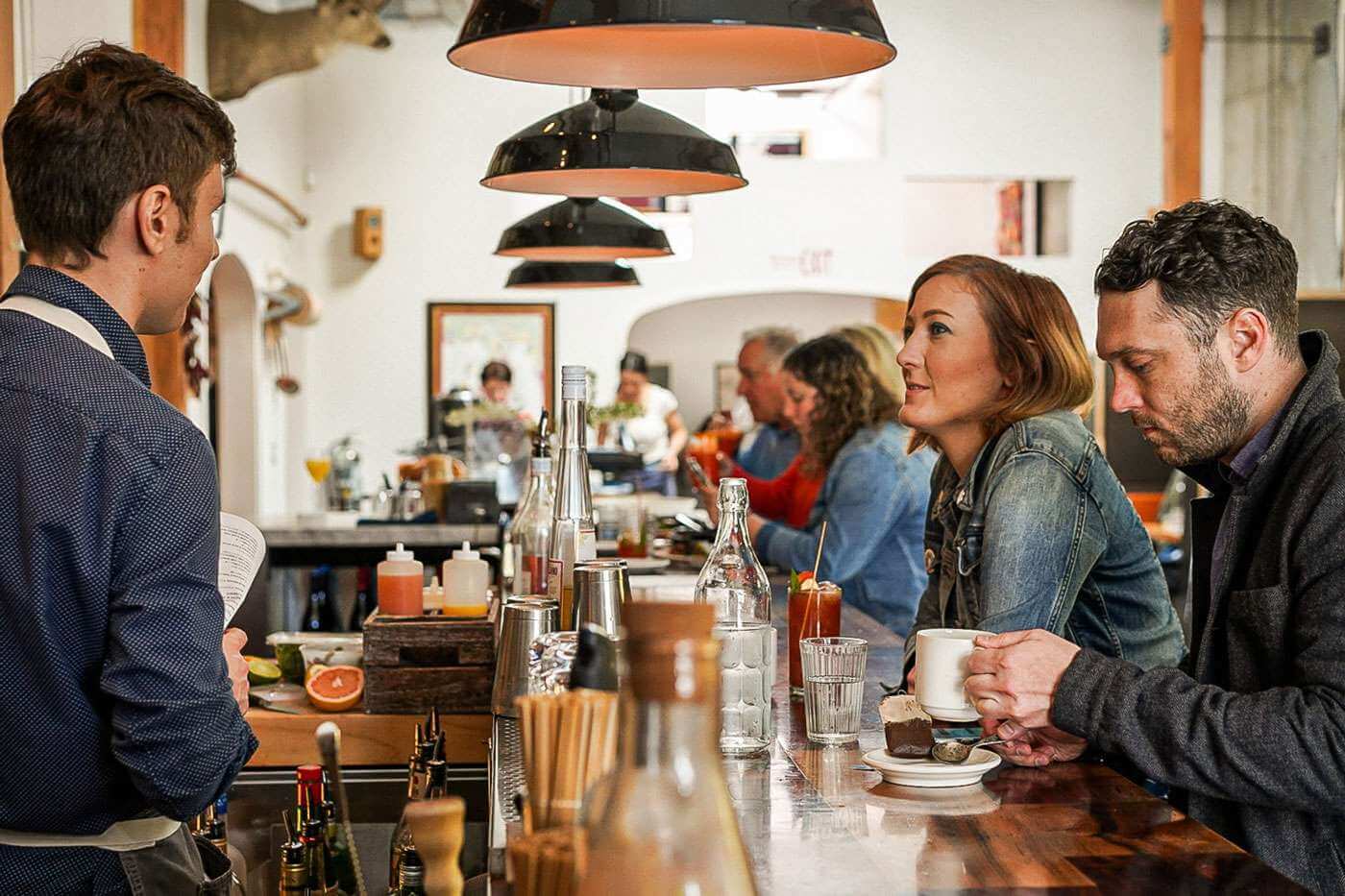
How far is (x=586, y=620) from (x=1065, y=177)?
11426 millimetres

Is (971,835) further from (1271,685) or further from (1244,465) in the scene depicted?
(1244,465)

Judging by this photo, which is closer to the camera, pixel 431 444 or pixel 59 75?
pixel 59 75

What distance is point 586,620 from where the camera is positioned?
169 cm

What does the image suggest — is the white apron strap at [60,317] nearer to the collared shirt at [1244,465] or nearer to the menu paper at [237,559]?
the menu paper at [237,559]

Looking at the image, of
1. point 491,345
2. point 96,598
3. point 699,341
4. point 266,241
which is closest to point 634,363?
point 491,345

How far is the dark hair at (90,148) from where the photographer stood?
60.5 inches

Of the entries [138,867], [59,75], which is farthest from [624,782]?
[59,75]

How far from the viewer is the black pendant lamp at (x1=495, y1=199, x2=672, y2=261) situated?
4.01 m

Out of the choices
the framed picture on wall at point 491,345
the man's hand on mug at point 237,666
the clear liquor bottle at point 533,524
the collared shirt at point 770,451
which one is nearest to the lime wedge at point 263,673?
the clear liquor bottle at point 533,524

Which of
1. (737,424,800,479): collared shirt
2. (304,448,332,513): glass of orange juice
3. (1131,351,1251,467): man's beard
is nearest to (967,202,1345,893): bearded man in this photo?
(1131,351,1251,467): man's beard

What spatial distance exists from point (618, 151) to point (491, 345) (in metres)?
9.58

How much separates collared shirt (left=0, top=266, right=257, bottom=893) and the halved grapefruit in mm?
954

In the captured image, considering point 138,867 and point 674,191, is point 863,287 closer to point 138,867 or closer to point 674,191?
point 674,191

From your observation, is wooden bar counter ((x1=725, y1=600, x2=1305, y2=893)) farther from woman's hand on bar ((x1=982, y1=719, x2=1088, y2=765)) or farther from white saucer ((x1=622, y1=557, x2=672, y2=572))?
white saucer ((x1=622, y1=557, x2=672, y2=572))
